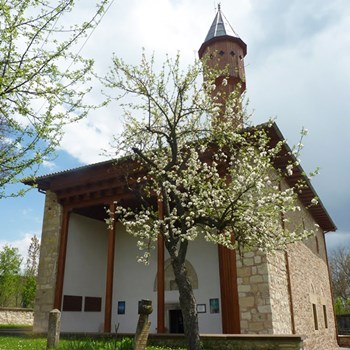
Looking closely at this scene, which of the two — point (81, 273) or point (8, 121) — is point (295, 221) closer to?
point (81, 273)

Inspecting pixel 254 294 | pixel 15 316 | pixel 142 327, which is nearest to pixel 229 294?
pixel 254 294

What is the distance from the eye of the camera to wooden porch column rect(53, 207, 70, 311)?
11547 mm

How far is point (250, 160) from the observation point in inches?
295

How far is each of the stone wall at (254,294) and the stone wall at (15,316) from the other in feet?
55.4

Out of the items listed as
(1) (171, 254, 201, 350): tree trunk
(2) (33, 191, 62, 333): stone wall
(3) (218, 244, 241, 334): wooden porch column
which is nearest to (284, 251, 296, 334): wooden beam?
(3) (218, 244, 241, 334): wooden porch column

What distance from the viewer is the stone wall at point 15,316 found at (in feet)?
67.8

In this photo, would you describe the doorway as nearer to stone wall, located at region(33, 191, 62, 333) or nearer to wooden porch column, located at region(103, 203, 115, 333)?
wooden porch column, located at region(103, 203, 115, 333)

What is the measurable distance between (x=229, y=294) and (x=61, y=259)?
18.8 feet

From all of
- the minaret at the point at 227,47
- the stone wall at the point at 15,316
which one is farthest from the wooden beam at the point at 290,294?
the stone wall at the point at 15,316

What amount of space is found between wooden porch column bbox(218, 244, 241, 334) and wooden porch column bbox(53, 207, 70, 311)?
5.37m

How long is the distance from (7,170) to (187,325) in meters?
3.91

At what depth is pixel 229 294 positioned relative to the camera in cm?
904

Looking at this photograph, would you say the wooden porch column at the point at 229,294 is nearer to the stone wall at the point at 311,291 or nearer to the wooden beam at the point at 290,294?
the wooden beam at the point at 290,294

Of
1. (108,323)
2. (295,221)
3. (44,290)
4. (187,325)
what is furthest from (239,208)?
(44,290)
